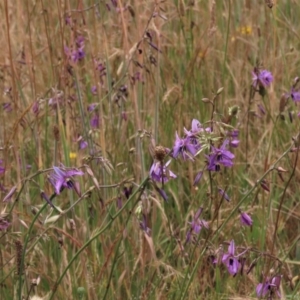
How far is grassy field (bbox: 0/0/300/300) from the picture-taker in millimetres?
1600

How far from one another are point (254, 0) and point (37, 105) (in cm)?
153

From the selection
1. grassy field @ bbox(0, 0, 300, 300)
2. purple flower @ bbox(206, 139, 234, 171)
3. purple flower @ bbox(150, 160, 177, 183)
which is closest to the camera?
purple flower @ bbox(150, 160, 177, 183)

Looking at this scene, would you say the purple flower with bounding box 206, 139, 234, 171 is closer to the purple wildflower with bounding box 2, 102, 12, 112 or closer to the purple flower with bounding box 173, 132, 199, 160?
the purple flower with bounding box 173, 132, 199, 160

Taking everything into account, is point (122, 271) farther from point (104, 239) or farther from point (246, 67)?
point (246, 67)

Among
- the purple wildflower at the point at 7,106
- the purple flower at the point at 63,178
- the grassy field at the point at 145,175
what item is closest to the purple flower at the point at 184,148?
the grassy field at the point at 145,175

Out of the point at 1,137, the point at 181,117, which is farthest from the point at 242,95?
the point at 1,137

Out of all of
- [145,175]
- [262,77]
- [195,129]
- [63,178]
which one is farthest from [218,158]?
[262,77]

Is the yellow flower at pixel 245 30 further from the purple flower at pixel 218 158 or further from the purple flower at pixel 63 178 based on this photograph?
the purple flower at pixel 63 178

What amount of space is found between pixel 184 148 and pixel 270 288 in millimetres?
478

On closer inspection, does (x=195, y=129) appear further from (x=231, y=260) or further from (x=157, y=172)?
(x=231, y=260)

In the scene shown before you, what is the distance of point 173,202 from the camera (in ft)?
8.27

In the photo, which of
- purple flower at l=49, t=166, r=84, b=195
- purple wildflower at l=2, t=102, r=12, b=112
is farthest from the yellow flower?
purple flower at l=49, t=166, r=84, b=195

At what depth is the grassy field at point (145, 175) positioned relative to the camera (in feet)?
A: 5.25

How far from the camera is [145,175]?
7.15 ft
